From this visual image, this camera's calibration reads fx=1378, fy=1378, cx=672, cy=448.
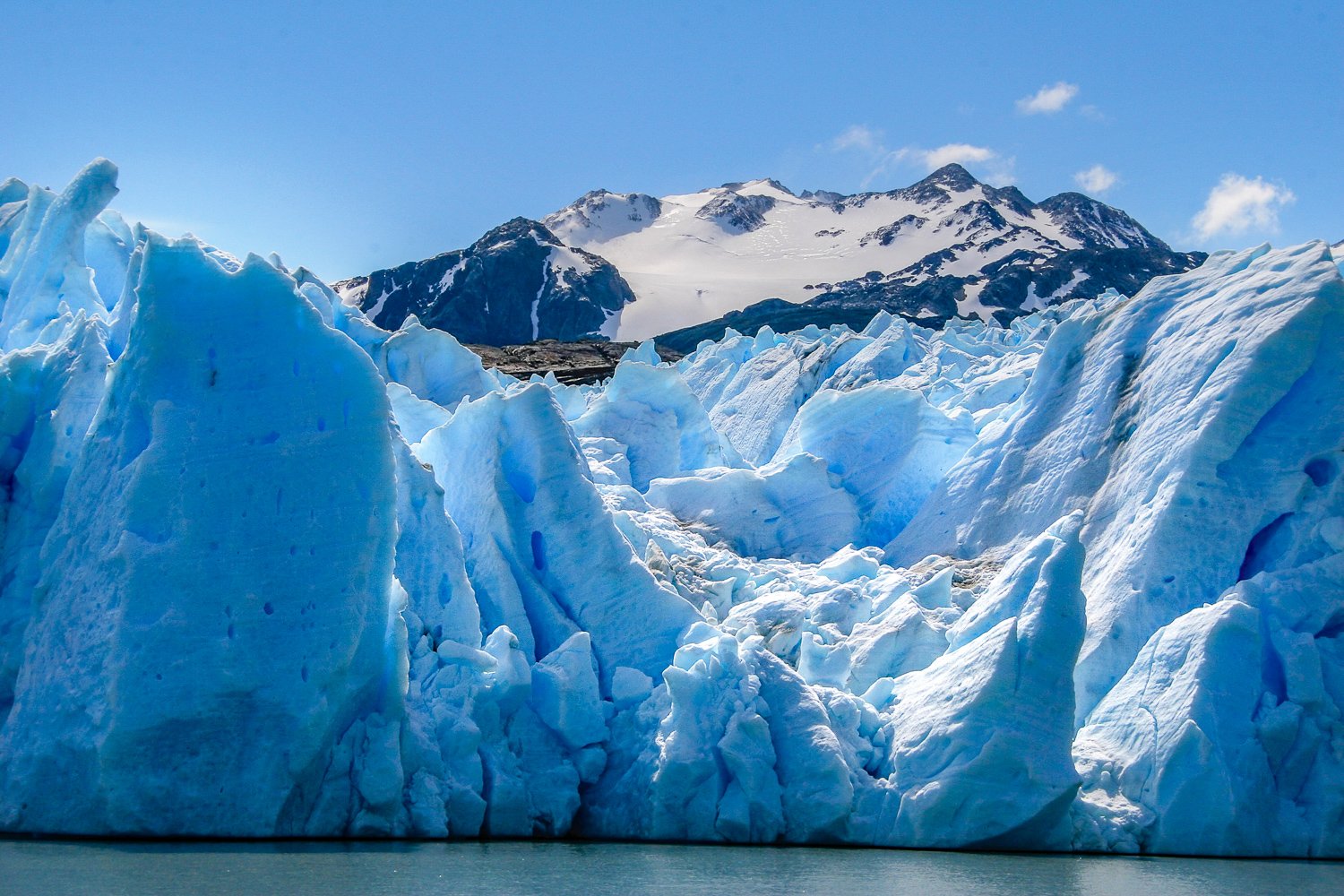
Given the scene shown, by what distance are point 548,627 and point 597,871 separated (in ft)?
14.8

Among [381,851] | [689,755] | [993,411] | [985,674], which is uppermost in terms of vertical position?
[993,411]

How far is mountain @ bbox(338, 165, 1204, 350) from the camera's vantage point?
80.4 m

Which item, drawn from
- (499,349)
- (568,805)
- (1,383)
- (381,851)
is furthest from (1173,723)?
(499,349)

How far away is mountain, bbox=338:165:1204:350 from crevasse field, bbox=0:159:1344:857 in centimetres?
4569

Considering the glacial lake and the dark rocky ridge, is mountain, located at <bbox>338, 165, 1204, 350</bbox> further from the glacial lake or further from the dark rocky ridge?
the glacial lake

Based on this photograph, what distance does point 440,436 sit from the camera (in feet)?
57.6

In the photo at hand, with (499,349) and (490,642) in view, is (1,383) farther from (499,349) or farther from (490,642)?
(499,349)

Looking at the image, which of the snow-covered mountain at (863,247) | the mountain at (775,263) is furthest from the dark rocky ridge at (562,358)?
the snow-covered mountain at (863,247)

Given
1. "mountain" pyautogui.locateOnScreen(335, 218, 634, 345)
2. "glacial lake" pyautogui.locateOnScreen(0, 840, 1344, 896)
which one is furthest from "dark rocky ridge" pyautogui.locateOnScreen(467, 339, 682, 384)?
"glacial lake" pyautogui.locateOnScreen(0, 840, 1344, 896)

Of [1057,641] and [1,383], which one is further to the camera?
[1,383]

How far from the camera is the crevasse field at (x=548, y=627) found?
41.1 ft

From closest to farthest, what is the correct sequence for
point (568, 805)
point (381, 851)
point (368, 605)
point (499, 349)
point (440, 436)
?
point (381, 851)
point (368, 605)
point (568, 805)
point (440, 436)
point (499, 349)

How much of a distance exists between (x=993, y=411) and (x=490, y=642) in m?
12.0

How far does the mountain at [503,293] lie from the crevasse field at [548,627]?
238 feet
